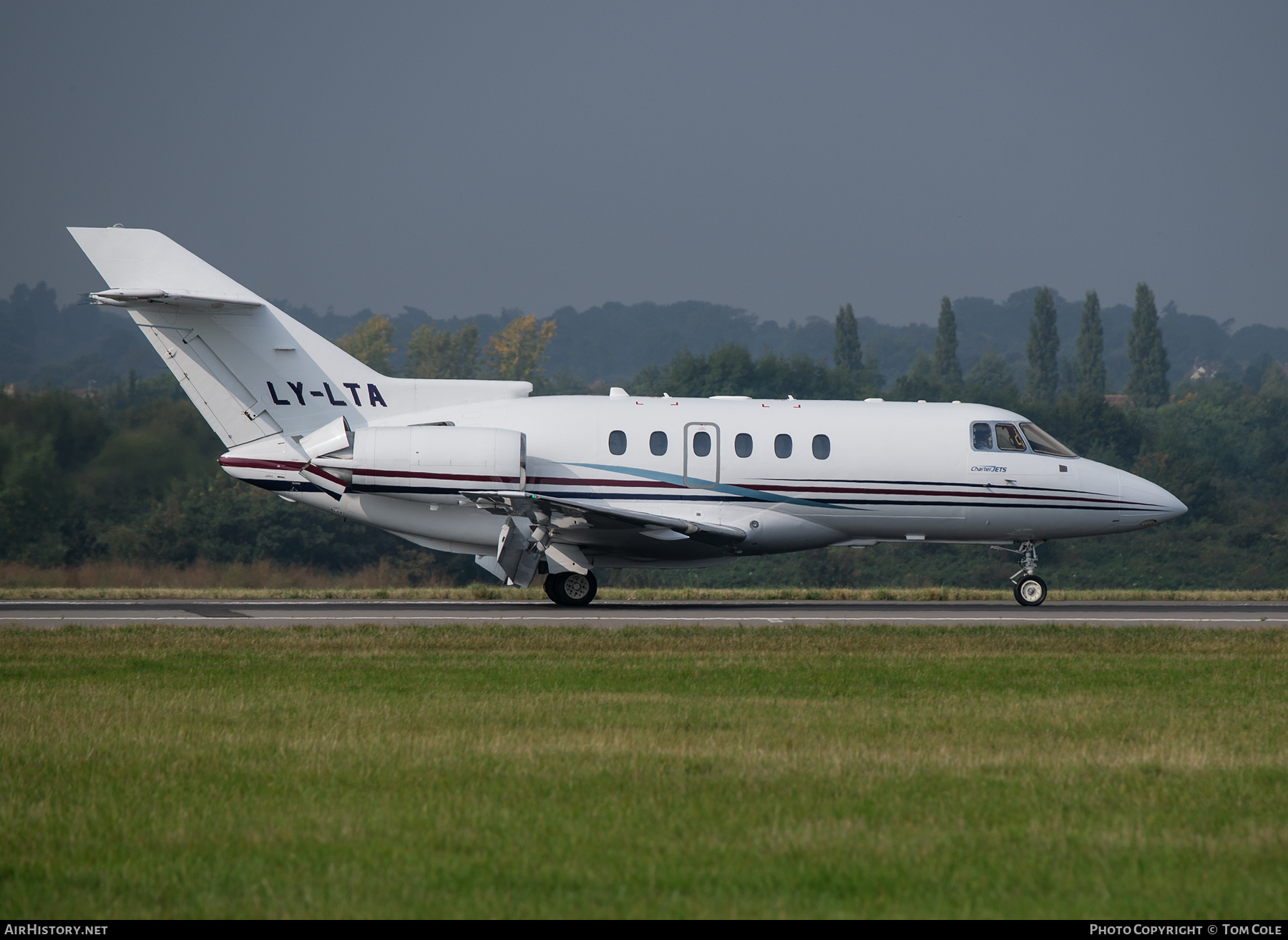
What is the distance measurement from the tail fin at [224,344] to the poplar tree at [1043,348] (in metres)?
115

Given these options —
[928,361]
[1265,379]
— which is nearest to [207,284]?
[928,361]

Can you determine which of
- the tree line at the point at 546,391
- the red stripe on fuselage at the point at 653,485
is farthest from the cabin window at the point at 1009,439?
the tree line at the point at 546,391

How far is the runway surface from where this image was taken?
19.2 metres

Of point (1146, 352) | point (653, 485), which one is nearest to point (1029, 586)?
point (653, 485)

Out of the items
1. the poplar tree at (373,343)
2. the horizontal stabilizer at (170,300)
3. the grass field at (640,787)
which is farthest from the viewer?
the poplar tree at (373,343)

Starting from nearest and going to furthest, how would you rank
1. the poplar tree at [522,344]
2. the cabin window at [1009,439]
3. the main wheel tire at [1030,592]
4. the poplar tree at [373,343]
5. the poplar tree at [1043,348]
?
the main wheel tire at [1030,592] < the cabin window at [1009,439] < the poplar tree at [373,343] < the poplar tree at [522,344] < the poplar tree at [1043,348]

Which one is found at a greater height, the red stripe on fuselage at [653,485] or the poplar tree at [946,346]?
the poplar tree at [946,346]

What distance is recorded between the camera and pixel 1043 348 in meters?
131

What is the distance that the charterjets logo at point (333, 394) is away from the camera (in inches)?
902

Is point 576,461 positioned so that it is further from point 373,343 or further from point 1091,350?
point 1091,350

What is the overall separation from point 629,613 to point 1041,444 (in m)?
8.55

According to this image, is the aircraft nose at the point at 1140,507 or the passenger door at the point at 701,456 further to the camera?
the aircraft nose at the point at 1140,507

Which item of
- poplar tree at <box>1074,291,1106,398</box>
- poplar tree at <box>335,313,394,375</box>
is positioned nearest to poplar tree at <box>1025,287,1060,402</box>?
poplar tree at <box>1074,291,1106,398</box>

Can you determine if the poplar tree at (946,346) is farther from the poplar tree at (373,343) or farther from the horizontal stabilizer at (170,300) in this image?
the horizontal stabilizer at (170,300)
